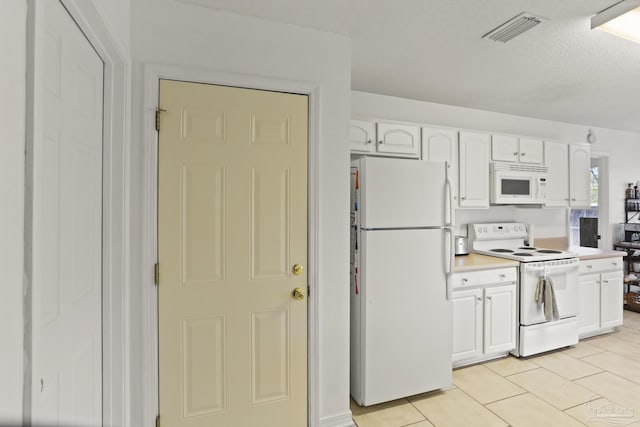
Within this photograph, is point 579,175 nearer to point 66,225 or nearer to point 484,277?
point 484,277

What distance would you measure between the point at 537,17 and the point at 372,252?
1660 mm

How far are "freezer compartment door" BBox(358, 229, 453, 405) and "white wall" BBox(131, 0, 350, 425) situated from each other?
23 cm

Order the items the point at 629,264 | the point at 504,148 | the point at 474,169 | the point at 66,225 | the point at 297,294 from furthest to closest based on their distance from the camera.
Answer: the point at 629,264 → the point at 504,148 → the point at 474,169 → the point at 297,294 → the point at 66,225

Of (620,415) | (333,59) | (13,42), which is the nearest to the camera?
(13,42)

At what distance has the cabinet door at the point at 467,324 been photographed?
9.11 feet

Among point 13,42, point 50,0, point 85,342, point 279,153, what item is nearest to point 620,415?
point 279,153

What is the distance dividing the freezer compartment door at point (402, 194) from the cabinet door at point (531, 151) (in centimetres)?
170

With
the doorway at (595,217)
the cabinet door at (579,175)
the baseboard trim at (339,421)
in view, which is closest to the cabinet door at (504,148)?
the cabinet door at (579,175)

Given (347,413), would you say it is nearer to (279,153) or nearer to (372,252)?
(372,252)

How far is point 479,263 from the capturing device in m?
2.94

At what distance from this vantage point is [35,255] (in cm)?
75

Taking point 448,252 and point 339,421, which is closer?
point 339,421

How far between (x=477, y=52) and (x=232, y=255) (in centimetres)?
215

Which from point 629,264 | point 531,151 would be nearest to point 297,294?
point 531,151
